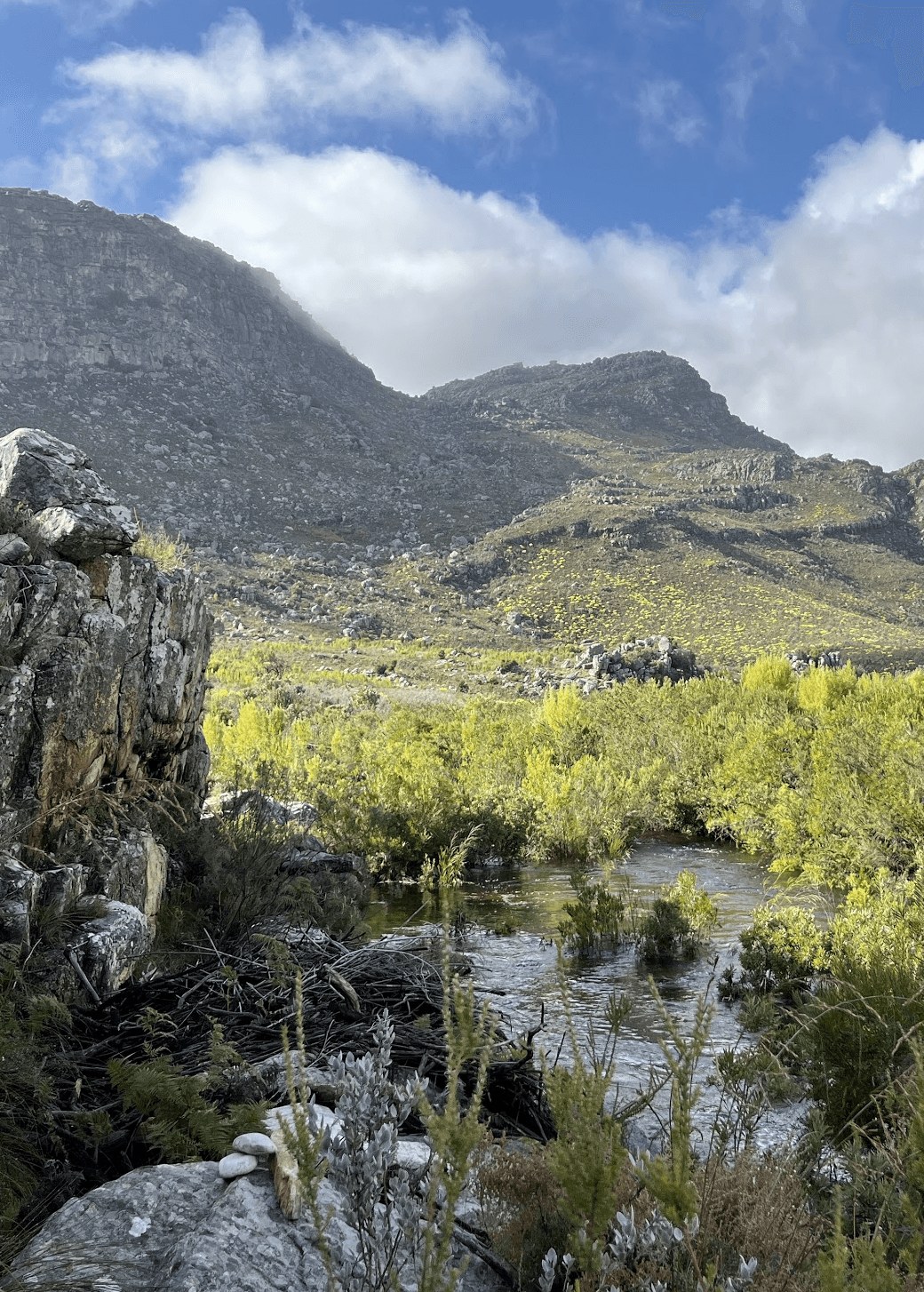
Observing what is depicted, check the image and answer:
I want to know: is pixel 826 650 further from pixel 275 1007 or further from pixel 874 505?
pixel 874 505

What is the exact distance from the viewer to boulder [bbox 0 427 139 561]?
548cm

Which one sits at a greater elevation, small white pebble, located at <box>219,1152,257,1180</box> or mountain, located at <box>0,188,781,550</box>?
mountain, located at <box>0,188,781,550</box>

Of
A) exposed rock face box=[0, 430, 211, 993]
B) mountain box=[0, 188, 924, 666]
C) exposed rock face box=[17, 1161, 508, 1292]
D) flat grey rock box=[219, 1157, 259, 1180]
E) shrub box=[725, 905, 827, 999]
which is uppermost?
mountain box=[0, 188, 924, 666]

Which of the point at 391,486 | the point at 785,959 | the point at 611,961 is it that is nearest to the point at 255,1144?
the point at 785,959

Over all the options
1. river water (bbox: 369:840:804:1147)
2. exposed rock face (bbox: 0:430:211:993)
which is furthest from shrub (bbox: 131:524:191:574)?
river water (bbox: 369:840:804:1147)

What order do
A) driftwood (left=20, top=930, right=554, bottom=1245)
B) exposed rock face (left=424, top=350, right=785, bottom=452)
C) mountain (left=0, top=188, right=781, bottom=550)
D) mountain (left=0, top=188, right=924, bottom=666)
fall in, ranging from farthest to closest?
1. exposed rock face (left=424, top=350, right=785, bottom=452)
2. mountain (left=0, top=188, right=781, bottom=550)
3. mountain (left=0, top=188, right=924, bottom=666)
4. driftwood (left=20, top=930, right=554, bottom=1245)

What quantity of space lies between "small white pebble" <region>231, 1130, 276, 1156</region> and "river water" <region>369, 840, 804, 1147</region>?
106 cm

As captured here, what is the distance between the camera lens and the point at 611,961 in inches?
272

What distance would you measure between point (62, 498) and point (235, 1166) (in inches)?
190

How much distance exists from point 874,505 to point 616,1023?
229ft

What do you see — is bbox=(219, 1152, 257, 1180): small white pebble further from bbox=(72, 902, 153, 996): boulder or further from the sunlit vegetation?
the sunlit vegetation

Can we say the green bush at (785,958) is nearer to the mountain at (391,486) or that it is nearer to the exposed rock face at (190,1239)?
the exposed rock face at (190,1239)

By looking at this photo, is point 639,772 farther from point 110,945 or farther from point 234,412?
point 234,412

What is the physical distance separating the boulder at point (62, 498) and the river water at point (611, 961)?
3919mm
